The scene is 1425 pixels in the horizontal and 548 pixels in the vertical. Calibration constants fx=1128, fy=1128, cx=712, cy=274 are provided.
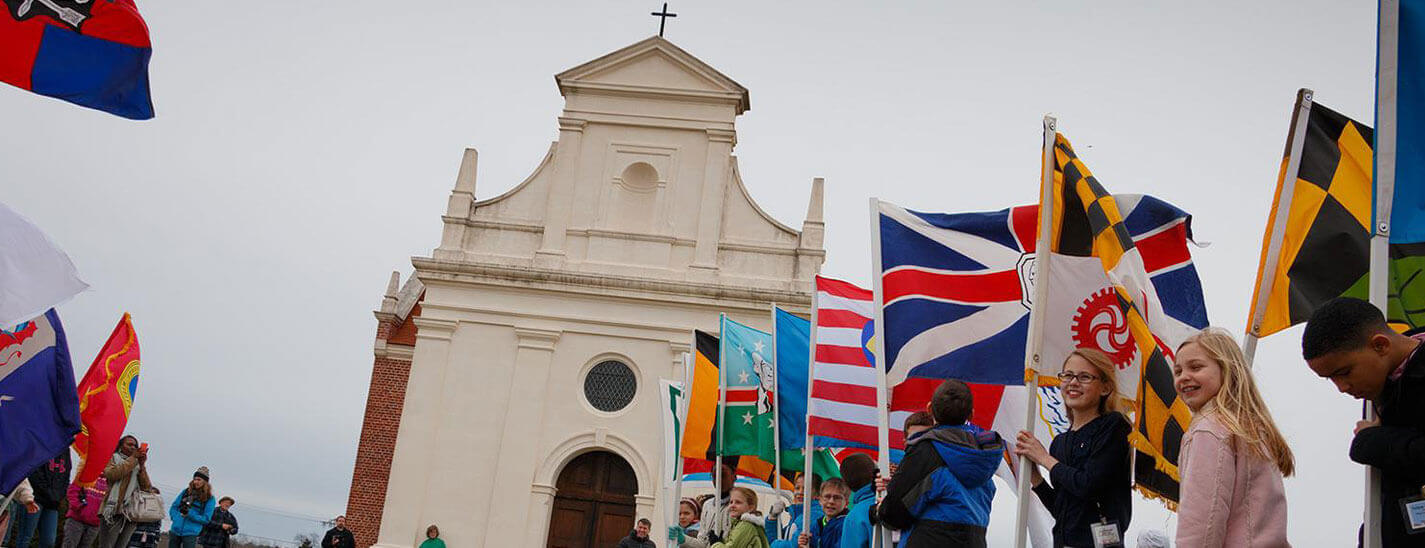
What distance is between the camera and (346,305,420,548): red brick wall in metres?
22.4

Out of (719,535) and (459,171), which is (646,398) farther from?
(719,535)

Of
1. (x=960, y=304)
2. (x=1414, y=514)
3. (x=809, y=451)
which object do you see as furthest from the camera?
(x=809, y=451)

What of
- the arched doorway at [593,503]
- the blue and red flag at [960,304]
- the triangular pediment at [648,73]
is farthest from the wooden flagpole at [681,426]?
the triangular pediment at [648,73]

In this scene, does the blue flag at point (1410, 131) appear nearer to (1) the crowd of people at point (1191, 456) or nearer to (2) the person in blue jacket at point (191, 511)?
(1) the crowd of people at point (1191, 456)

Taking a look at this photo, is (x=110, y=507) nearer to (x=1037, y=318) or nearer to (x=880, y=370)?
(x=880, y=370)

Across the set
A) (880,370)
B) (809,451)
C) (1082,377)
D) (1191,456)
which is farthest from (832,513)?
(1191,456)

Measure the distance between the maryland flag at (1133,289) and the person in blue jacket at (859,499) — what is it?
5.08 feet

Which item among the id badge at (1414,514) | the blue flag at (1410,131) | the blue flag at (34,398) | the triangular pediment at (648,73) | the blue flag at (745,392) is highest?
the triangular pediment at (648,73)

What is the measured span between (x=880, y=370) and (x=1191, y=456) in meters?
3.42

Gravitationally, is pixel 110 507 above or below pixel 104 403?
below

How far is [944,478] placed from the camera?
4973mm

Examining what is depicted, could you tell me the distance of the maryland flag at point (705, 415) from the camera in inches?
450

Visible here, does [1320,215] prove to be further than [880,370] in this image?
No

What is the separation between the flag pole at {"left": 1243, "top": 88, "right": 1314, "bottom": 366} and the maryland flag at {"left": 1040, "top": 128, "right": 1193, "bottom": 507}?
48 cm
